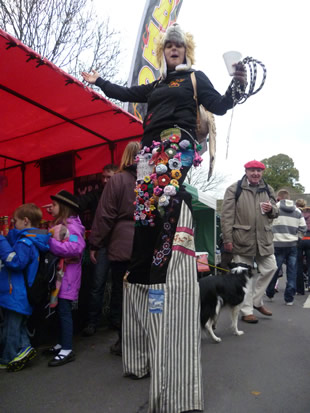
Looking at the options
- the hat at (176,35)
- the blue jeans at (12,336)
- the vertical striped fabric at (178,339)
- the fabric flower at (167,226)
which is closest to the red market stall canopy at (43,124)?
the hat at (176,35)

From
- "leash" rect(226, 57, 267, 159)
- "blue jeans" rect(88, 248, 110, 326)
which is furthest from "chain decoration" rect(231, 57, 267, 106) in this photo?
"blue jeans" rect(88, 248, 110, 326)

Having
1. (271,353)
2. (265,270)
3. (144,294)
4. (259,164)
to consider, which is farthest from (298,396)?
(259,164)

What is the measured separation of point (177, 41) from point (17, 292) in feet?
7.22

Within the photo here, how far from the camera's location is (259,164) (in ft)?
15.4

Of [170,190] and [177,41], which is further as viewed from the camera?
[177,41]

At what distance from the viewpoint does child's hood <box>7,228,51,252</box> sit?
291 centimetres

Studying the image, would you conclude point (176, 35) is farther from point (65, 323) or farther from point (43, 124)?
point (43, 124)

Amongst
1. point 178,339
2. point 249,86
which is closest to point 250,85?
point 249,86

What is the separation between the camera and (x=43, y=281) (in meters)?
2.90

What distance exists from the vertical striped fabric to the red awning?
184 cm

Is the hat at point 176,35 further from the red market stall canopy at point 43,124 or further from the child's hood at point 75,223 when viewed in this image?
the child's hood at point 75,223

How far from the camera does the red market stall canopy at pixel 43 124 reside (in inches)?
123

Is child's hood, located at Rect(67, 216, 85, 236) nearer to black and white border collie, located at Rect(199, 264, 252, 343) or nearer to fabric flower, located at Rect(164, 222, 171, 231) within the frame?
fabric flower, located at Rect(164, 222, 171, 231)

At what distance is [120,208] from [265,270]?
230 centimetres
